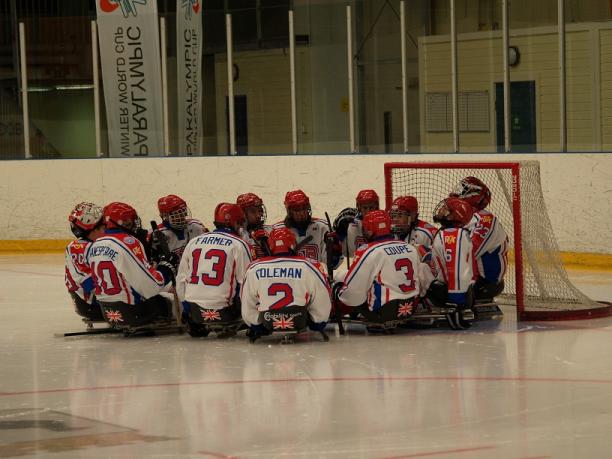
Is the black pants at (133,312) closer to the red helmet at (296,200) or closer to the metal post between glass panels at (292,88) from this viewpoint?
the red helmet at (296,200)

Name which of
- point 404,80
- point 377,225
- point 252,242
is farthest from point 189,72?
point 377,225

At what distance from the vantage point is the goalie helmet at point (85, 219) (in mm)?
9203

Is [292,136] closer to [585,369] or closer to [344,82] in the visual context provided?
[344,82]

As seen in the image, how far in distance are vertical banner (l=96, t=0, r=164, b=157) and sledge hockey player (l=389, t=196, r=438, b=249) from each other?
6.27 metres

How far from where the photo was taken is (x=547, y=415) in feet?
20.5

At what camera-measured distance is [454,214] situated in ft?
29.7

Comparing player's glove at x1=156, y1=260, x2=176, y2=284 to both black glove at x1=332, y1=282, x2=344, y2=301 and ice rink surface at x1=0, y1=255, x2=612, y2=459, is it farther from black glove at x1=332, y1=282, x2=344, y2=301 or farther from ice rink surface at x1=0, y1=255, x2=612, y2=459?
black glove at x1=332, y1=282, x2=344, y2=301

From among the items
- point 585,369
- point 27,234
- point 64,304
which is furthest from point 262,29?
point 585,369

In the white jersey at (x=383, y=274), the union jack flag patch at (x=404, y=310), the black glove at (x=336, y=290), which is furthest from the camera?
the black glove at (x=336, y=290)

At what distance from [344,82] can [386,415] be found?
834 cm

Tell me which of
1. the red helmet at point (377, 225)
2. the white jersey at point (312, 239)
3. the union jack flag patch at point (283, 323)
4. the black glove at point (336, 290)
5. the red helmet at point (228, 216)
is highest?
the red helmet at point (228, 216)

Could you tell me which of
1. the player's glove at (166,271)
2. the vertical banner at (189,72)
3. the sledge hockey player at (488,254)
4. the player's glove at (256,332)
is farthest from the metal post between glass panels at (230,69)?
the player's glove at (256,332)

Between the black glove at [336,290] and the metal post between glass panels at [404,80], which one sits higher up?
the metal post between glass panels at [404,80]

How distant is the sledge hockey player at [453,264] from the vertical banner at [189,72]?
648cm
